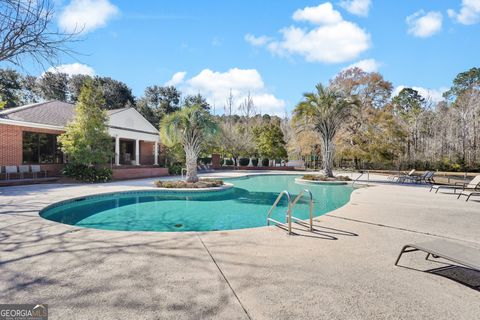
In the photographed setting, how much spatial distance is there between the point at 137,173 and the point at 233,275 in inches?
671

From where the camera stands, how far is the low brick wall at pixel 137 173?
16984 millimetres

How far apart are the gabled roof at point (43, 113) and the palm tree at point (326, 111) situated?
52.1ft

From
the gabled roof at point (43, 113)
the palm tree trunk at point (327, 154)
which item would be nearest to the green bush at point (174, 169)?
→ the gabled roof at point (43, 113)

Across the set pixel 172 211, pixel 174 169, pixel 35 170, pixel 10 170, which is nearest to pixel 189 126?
pixel 172 211

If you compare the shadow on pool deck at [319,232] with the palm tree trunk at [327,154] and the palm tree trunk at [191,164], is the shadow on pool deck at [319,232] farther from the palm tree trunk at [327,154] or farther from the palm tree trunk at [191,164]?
the palm tree trunk at [327,154]

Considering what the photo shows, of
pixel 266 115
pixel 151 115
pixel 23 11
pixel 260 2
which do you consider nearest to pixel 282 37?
pixel 260 2

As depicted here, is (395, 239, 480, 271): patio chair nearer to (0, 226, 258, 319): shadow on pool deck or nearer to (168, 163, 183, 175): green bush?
(0, 226, 258, 319): shadow on pool deck

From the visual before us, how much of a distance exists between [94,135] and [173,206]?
8.23 metres

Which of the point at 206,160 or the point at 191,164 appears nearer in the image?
the point at 191,164

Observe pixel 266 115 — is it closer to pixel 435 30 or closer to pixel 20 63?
pixel 435 30

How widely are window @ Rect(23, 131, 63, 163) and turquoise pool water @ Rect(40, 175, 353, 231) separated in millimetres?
8334

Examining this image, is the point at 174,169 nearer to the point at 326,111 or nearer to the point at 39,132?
the point at 39,132

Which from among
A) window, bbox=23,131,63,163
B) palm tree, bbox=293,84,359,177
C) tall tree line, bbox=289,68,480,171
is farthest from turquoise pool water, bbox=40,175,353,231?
tall tree line, bbox=289,68,480,171

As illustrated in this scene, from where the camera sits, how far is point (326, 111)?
59.2 ft
